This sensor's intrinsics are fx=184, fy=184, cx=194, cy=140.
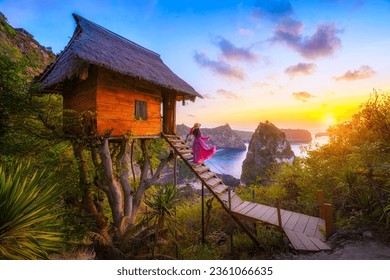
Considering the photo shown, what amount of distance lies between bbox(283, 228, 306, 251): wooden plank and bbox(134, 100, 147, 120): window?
20.8ft

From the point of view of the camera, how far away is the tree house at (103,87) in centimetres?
573

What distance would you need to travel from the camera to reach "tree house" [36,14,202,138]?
18.8ft

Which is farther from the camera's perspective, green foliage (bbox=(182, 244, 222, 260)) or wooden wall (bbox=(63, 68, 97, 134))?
green foliage (bbox=(182, 244, 222, 260))

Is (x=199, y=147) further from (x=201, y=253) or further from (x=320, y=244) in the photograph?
(x=320, y=244)

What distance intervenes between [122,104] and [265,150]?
1600 inches

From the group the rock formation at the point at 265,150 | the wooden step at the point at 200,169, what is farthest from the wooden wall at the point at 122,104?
the rock formation at the point at 265,150

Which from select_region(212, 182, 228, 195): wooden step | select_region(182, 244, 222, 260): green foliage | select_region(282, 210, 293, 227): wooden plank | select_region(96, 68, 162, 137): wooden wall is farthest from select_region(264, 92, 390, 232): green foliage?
select_region(96, 68, 162, 137): wooden wall

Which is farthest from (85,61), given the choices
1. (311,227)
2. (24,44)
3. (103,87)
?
(24,44)

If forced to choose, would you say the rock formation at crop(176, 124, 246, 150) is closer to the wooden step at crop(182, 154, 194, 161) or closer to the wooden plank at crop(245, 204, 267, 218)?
the wooden step at crop(182, 154, 194, 161)

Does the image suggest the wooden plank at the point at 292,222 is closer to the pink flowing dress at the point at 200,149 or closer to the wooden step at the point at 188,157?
the pink flowing dress at the point at 200,149

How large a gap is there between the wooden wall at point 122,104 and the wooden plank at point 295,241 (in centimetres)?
605

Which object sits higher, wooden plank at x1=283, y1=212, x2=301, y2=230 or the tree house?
the tree house

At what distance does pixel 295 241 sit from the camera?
4785 millimetres
